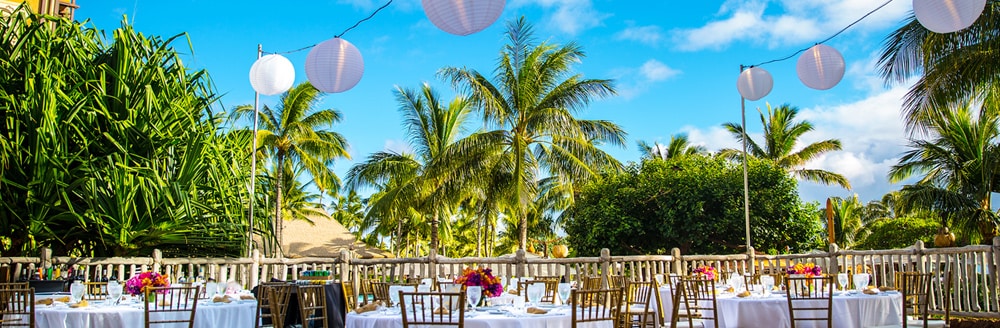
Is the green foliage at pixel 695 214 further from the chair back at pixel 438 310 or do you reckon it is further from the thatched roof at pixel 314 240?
the chair back at pixel 438 310

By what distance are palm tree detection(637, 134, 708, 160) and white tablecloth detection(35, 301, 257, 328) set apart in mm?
22197

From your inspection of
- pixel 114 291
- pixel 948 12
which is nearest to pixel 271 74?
pixel 114 291

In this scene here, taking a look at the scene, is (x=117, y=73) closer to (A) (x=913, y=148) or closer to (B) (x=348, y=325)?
(B) (x=348, y=325)

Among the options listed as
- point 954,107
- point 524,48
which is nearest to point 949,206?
point 954,107

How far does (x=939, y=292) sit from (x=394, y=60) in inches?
445

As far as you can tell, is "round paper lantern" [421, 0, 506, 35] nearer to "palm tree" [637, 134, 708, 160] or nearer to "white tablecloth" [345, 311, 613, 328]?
"white tablecloth" [345, 311, 613, 328]

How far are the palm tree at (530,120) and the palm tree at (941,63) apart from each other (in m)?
7.41

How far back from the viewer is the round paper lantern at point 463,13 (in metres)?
5.43

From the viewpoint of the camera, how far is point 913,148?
64.5 ft

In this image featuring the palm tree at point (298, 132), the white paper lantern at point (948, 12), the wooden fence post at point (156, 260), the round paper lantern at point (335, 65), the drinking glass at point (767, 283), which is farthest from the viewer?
the palm tree at point (298, 132)

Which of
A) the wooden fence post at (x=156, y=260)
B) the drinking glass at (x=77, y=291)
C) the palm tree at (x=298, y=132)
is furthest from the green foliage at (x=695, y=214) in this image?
the drinking glass at (x=77, y=291)

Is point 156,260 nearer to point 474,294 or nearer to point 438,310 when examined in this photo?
point 474,294

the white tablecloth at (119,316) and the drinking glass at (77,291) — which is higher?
the drinking glass at (77,291)

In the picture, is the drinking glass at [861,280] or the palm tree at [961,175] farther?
the palm tree at [961,175]
